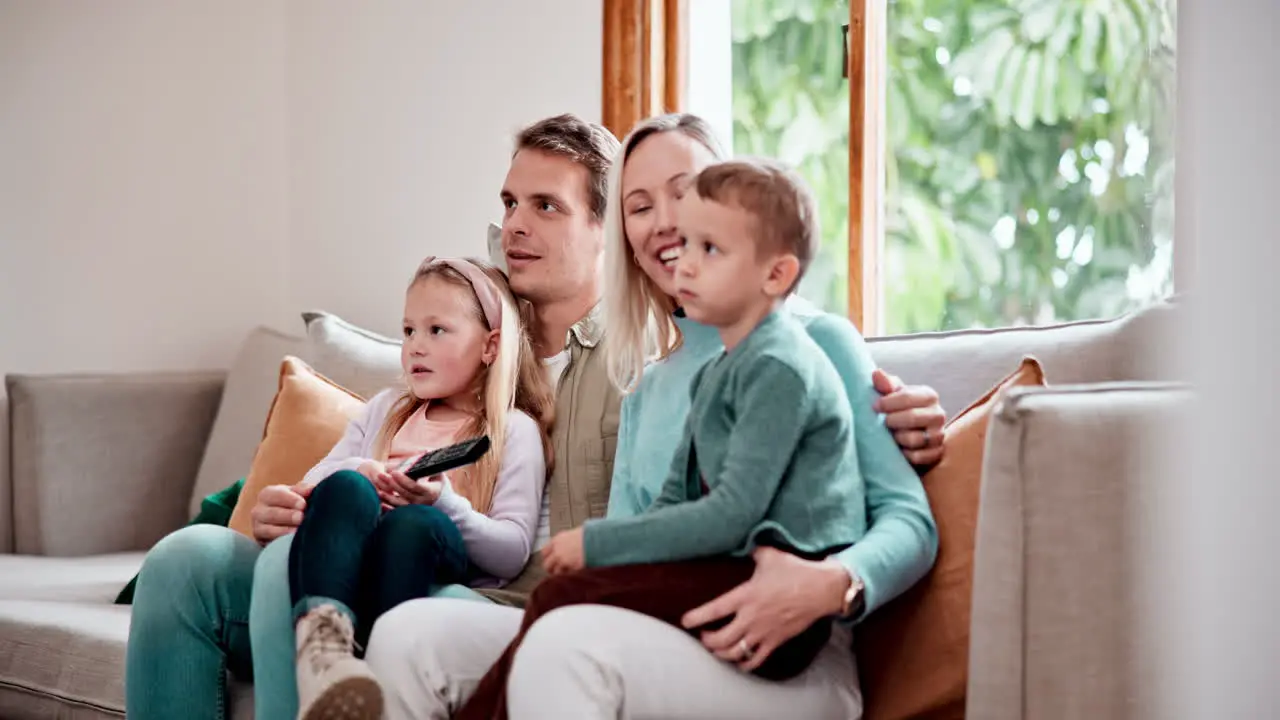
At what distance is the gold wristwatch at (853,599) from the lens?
1203 millimetres

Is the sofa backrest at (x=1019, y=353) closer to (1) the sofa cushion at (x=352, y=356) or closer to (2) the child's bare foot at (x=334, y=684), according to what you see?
(1) the sofa cushion at (x=352, y=356)

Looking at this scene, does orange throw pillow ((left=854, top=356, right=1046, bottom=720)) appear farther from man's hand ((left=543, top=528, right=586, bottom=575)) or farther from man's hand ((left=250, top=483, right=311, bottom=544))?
man's hand ((left=250, top=483, right=311, bottom=544))

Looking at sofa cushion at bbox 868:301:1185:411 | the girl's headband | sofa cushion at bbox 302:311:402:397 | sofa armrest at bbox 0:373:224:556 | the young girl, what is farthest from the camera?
sofa armrest at bbox 0:373:224:556

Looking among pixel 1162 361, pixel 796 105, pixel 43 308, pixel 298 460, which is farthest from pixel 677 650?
pixel 43 308

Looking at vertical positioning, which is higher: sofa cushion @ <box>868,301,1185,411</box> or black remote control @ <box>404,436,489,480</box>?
sofa cushion @ <box>868,301,1185,411</box>

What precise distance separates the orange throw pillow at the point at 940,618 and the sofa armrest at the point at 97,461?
5.92ft

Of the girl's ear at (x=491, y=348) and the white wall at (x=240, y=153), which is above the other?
the white wall at (x=240, y=153)

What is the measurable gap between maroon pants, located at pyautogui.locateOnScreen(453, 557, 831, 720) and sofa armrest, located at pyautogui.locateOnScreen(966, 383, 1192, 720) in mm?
170

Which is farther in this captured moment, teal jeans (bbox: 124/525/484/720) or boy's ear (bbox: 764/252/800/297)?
teal jeans (bbox: 124/525/484/720)

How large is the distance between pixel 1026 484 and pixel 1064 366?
18.3 inches

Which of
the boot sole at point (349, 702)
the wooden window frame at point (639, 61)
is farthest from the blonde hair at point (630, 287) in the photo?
the wooden window frame at point (639, 61)

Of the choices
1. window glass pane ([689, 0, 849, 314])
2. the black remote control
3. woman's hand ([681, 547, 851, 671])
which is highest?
window glass pane ([689, 0, 849, 314])

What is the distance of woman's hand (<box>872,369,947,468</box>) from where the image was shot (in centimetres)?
136

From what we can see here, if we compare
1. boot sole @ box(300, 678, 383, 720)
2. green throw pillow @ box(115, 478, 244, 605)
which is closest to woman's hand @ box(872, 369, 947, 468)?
boot sole @ box(300, 678, 383, 720)
